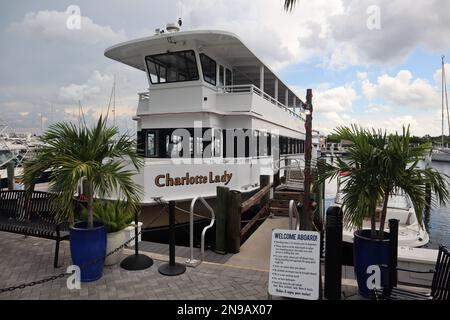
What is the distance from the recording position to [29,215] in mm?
5750

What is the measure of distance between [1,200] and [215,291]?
4719mm

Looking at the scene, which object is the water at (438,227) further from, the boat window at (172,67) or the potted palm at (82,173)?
the potted palm at (82,173)

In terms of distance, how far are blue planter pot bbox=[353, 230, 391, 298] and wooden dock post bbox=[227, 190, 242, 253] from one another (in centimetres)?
274

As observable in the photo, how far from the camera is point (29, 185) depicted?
4527 mm

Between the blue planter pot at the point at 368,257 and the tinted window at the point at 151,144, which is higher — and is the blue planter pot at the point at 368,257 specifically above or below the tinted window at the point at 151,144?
below

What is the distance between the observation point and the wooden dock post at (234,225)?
6387 millimetres

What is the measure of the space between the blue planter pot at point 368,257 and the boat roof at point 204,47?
705 centimetres

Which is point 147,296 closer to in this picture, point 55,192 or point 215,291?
point 215,291

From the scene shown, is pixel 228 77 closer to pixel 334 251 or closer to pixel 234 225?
pixel 234 225

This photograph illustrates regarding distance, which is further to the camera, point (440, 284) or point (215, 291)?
point (215, 291)

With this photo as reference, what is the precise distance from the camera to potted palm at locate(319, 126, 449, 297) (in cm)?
389

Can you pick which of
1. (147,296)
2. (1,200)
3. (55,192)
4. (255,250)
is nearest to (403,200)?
(255,250)

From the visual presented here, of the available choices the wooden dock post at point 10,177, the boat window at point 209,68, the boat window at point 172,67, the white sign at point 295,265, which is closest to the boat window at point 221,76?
the boat window at point 209,68

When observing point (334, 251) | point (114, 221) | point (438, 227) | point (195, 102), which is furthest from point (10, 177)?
point (438, 227)
